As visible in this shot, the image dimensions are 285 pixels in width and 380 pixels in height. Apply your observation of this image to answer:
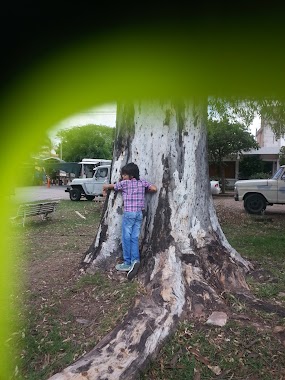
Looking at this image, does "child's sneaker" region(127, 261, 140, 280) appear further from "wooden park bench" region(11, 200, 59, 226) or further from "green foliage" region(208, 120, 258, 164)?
"green foliage" region(208, 120, 258, 164)

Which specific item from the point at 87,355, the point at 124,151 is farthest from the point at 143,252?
the point at 87,355

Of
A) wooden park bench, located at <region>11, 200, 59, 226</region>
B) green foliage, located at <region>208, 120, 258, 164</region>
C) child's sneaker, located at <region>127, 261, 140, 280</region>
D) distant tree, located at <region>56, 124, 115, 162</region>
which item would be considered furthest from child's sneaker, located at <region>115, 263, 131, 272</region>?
green foliage, located at <region>208, 120, 258, 164</region>

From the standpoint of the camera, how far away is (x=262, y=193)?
1204 cm

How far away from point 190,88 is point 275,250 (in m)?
4.91

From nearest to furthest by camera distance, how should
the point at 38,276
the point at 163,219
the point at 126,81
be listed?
the point at 126,81, the point at 163,219, the point at 38,276

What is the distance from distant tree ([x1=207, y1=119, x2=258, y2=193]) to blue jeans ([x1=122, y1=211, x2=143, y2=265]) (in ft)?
50.0

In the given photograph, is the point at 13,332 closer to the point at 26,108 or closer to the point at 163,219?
the point at 163,219

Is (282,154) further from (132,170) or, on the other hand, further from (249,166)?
(132,170)

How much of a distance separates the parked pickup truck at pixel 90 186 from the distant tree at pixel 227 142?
572 centimetres

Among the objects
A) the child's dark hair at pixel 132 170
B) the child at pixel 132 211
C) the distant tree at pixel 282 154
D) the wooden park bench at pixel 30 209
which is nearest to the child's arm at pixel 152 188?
the child at pixel 132 211

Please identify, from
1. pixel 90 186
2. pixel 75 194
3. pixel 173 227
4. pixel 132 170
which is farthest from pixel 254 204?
pixel 132 170

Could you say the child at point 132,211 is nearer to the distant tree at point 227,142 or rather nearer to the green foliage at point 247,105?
the green foliage at point 247,105

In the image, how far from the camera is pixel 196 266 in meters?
3.59
